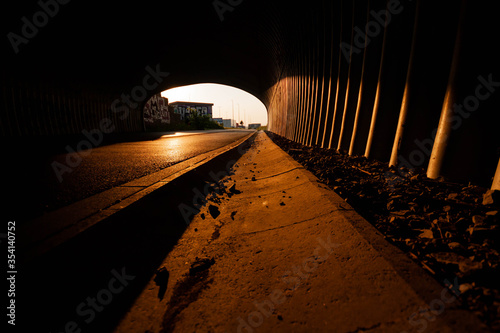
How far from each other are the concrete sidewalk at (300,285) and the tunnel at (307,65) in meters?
1.25

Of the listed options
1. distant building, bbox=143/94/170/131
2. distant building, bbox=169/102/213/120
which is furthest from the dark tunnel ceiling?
distant building, bbox=169/102/213/120

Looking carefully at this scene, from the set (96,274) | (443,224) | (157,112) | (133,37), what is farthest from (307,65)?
(157,112)

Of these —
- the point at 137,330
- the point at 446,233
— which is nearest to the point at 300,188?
the point at 446,233

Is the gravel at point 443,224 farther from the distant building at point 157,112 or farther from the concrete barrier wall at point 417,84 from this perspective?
the distant building at point 157,112

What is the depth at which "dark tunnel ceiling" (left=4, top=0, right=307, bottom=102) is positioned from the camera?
811 cm

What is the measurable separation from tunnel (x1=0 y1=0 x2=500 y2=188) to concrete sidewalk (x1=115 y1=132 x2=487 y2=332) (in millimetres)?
1251

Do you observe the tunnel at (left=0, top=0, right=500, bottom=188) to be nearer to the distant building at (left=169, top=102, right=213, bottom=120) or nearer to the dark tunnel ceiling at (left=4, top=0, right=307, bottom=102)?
the dark tunnel ceiling at (left=4, top=0, right=307, bottom=102)

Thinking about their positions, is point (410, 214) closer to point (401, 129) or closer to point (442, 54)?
point (401, 129)

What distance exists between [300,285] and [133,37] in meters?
14.5

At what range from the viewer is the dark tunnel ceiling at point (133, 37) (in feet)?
26.6

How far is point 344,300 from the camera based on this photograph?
0.87 m

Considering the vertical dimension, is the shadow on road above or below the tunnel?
below

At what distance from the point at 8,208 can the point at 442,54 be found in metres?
4.13

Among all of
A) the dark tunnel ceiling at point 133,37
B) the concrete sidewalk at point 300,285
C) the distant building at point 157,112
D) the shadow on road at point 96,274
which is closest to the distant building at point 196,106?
the distant building at point 157,112
